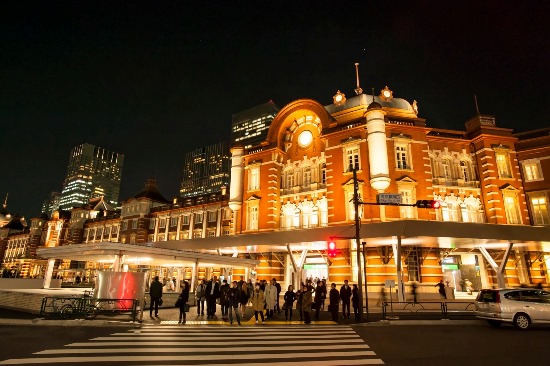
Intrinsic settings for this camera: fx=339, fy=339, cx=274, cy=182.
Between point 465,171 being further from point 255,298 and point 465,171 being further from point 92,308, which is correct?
point 92,308

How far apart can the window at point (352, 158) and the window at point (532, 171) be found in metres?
14.5

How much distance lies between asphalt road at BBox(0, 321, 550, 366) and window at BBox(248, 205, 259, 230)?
20575 millimetres

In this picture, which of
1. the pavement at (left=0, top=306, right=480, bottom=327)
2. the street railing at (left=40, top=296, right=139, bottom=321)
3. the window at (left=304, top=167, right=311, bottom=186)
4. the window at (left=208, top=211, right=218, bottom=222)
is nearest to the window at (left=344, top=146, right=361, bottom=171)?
the window at (left=304, top=167, right=311, bottom=186)

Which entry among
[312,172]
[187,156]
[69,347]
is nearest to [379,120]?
[312,172]

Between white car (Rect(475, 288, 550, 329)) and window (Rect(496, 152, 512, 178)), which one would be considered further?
window (Rect(496, 152, 512, 178))

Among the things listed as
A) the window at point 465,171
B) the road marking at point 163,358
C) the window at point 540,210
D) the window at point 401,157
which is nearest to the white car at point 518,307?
the road marking at point 163,358

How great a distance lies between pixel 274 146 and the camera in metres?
34.5

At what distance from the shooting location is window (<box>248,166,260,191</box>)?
115 feet

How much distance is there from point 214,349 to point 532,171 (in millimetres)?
31454

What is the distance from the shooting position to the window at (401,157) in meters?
27.9

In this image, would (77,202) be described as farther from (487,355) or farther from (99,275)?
(487,355)

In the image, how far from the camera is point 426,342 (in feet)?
33.5

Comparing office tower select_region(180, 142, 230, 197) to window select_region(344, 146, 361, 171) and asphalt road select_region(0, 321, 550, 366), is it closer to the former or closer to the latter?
window select_region(344, 146, 361, 171)

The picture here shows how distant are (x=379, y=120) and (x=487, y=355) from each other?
21.6 meters
